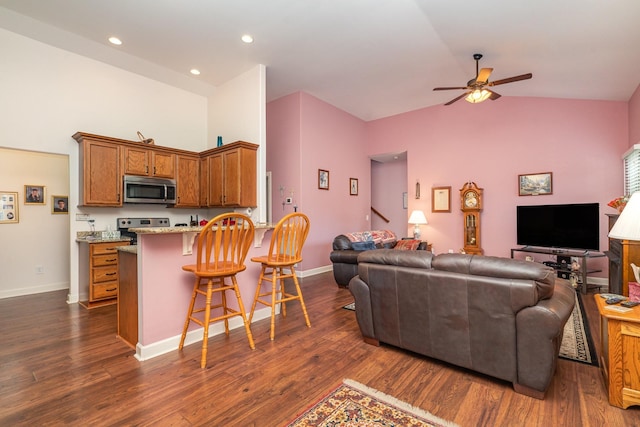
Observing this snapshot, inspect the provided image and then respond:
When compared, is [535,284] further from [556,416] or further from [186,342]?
[186,342]

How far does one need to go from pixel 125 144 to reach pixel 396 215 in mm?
6011

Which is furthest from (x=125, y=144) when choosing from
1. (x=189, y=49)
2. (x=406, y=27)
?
(x=406, y=27)

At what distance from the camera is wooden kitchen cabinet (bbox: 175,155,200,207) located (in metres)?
4.81

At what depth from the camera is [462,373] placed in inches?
82.7

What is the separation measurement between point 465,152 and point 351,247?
320 centimetres

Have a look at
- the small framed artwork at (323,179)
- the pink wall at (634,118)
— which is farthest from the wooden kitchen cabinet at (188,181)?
the pink wall at (634,118)

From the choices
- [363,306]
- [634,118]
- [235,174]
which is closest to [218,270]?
[363,306]

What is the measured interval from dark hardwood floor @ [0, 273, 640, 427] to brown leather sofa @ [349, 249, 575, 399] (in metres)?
0.17

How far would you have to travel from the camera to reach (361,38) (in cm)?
371

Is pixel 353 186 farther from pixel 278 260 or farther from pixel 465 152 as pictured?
pixel 278 260

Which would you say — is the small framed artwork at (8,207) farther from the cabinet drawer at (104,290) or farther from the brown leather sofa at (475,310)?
the brown leather sofa at (475,310)

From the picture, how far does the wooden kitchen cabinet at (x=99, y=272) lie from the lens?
12.4 feet

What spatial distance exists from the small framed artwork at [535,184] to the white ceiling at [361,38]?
132 cm

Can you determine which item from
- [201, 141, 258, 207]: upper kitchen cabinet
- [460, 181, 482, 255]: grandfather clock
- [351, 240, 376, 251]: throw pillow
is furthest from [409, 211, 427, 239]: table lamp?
[201, 141, 258, 207]: upper kitchen cabinet
